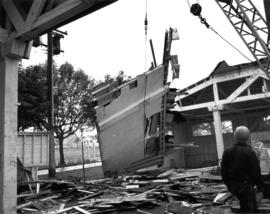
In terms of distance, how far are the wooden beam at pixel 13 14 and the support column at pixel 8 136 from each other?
0.65 meters

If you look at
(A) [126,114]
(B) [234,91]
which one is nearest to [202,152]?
(B) [234,91]

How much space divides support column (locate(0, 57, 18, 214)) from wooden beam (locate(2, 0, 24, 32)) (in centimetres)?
Answer: 65

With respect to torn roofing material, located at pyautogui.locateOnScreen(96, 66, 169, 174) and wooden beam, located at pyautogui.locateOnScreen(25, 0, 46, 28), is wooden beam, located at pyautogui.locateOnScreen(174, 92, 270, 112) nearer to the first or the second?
torn roofing material, located at pyautogui.locateOnScreen(96, 66, 169, 174)

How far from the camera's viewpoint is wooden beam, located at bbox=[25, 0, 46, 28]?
493 centimetres

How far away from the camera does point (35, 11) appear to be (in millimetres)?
5023

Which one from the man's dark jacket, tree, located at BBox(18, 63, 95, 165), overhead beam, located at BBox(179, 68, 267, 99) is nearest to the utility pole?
tree, located at BBox(18, 63, 95, 165)

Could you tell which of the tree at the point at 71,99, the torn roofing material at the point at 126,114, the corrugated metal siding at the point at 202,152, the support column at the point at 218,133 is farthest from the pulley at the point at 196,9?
the tree at the point at 71,99

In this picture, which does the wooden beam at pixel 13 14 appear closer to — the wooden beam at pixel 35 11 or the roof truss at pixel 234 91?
the wooden beam at pixel 35 11

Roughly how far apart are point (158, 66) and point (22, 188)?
8.75 meters

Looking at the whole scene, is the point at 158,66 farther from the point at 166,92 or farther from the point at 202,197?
the point at 202,197

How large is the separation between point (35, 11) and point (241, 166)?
4140mm

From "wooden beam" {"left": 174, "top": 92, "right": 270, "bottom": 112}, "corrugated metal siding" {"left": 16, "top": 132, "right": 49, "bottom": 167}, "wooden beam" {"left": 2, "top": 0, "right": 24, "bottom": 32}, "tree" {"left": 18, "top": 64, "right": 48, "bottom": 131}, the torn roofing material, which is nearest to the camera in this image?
"wooden beam" {"left": 2, "top": 0, "right": 24, "bottom": 32}

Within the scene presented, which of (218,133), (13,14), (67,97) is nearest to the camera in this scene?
(13,14)

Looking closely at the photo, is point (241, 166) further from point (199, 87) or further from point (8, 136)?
point (199, 87)
